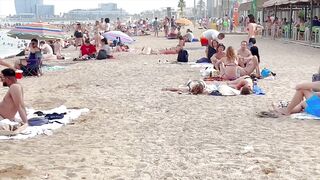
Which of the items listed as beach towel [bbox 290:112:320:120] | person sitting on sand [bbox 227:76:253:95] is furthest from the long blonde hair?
beach towel [bbox 290:112:320:120]

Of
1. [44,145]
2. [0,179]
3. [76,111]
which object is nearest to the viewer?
[0,179]

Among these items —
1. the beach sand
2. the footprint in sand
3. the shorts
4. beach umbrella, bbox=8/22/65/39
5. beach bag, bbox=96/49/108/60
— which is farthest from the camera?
beach bag, bbox=96/49/108/60

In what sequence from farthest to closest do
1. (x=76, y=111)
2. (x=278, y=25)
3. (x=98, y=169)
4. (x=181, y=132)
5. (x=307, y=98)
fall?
(x=278, y=25), (x=76, y=111), (x=307, y=98), (x=181, y=132), (x=98, y=169)

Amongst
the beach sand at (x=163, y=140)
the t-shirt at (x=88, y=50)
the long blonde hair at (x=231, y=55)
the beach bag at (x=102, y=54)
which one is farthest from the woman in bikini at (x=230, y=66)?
the t-shirt at (x=88, y=50)

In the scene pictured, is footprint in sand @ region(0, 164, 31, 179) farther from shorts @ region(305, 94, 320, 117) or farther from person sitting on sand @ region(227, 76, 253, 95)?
person sitting on sand @ region(227, 76, 253, 95)

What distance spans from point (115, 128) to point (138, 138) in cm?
64

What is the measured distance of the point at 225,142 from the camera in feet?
17.1

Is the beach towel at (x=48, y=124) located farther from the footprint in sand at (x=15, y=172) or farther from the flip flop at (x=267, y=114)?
the flip flop at (x=267, y=114)

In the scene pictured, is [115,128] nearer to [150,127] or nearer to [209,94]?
[150,127]

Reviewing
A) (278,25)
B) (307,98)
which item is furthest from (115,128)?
(278,25)

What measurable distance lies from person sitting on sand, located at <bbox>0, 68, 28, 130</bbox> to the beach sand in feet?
1.82

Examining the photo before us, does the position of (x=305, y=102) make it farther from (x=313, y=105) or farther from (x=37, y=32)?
(x=37, y=32)

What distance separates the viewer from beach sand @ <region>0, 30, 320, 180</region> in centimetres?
430

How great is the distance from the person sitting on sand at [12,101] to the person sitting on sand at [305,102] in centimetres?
354
